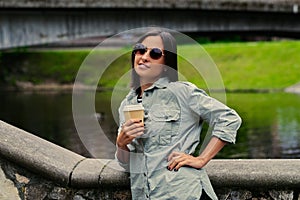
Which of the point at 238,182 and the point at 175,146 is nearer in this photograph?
the point at 175,146

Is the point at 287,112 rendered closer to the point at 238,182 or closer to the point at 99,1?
the point at 99,1

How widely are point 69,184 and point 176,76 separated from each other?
1.16m

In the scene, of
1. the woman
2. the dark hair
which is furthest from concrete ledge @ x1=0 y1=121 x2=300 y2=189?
the dark hair

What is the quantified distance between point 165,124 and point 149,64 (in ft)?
1.16

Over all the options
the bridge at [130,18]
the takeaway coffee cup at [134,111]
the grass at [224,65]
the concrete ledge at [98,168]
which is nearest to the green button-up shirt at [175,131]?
the takeaway coffee cup at [134,111]

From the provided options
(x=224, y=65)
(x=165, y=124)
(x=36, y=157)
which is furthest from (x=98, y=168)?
(x=224, y=65)

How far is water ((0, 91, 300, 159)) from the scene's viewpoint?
49.5ft

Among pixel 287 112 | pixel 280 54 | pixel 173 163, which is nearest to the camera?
pixel 173 163

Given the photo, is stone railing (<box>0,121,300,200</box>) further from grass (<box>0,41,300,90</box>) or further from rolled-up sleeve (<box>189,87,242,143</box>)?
grass (<box>0,41,300,90</box>)

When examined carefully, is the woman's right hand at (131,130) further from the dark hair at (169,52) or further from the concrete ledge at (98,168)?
the concrete ledge at (98,168)

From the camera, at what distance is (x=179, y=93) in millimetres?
4023

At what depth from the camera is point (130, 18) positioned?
97.5 feet

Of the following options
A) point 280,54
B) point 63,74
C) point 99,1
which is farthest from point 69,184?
point 63,74

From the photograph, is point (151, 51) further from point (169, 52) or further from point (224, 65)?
point (224, 65)
